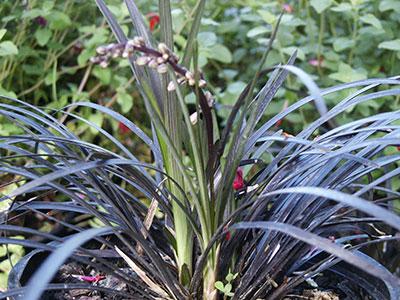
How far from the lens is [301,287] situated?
90cm

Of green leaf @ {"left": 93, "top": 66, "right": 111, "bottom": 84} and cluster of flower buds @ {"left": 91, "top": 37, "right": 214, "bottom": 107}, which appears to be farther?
green leaf @ {"left": 93, "top": 66, "right": 111, "bottom": 84}

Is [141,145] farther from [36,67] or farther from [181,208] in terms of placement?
[181,208]

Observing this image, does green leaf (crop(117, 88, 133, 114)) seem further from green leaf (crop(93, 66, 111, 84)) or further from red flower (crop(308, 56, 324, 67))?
red flower (crop(308, 56, 324, 67))

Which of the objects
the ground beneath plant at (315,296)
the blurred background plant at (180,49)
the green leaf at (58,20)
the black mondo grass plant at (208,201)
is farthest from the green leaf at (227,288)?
the green leaf at (58,20)

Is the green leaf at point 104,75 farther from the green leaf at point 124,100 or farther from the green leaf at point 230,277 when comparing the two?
the green leaf at point 230,277

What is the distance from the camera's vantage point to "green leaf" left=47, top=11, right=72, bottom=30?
1.58 meters

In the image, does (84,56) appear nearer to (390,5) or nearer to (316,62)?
(316,62)

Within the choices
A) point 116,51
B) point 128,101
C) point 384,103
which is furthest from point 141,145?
point 116,51

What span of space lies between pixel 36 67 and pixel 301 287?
112 centimetres

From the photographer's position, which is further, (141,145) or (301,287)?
(141,145)

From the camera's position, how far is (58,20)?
160 cm

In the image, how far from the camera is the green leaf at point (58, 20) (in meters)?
1.58

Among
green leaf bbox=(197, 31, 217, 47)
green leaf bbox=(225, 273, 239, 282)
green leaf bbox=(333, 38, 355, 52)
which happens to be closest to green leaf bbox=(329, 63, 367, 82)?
green leaf bbox=(333, 38, 355, 52)

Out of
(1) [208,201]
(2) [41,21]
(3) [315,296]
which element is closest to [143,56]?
(1) [208,201]
